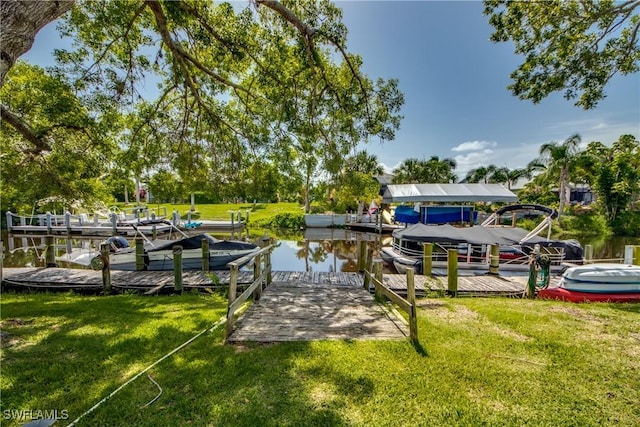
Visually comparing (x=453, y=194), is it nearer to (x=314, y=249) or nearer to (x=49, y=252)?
(x=314, y=249)

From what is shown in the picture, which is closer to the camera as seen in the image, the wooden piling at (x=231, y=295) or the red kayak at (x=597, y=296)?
the wooden piling at (x=231, y=295)

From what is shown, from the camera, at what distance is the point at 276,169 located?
8875 mm

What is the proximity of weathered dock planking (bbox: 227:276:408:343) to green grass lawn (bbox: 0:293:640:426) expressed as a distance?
297mm

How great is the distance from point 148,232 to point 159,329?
20.5m

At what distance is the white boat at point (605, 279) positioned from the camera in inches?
262

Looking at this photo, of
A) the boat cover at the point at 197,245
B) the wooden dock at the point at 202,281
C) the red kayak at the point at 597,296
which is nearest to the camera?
the red kayak at the point at 597,296

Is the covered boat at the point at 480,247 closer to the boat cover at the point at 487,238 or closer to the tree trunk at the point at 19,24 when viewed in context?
the boat cover at the point at 487,238

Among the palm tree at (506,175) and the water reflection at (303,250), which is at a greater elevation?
the palm tree at (506,175)

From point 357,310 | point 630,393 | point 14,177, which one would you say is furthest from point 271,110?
point 630,393

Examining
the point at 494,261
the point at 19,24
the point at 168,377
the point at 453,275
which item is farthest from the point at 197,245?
the point at 494,261

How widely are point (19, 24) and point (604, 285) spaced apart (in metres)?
11.0

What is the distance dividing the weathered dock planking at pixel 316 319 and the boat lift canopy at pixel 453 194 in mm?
14315

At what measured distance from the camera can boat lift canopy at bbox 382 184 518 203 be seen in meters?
19.1

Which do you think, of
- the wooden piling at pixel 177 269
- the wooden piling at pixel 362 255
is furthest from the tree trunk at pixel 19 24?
the wooden piling at pixel 362 255
